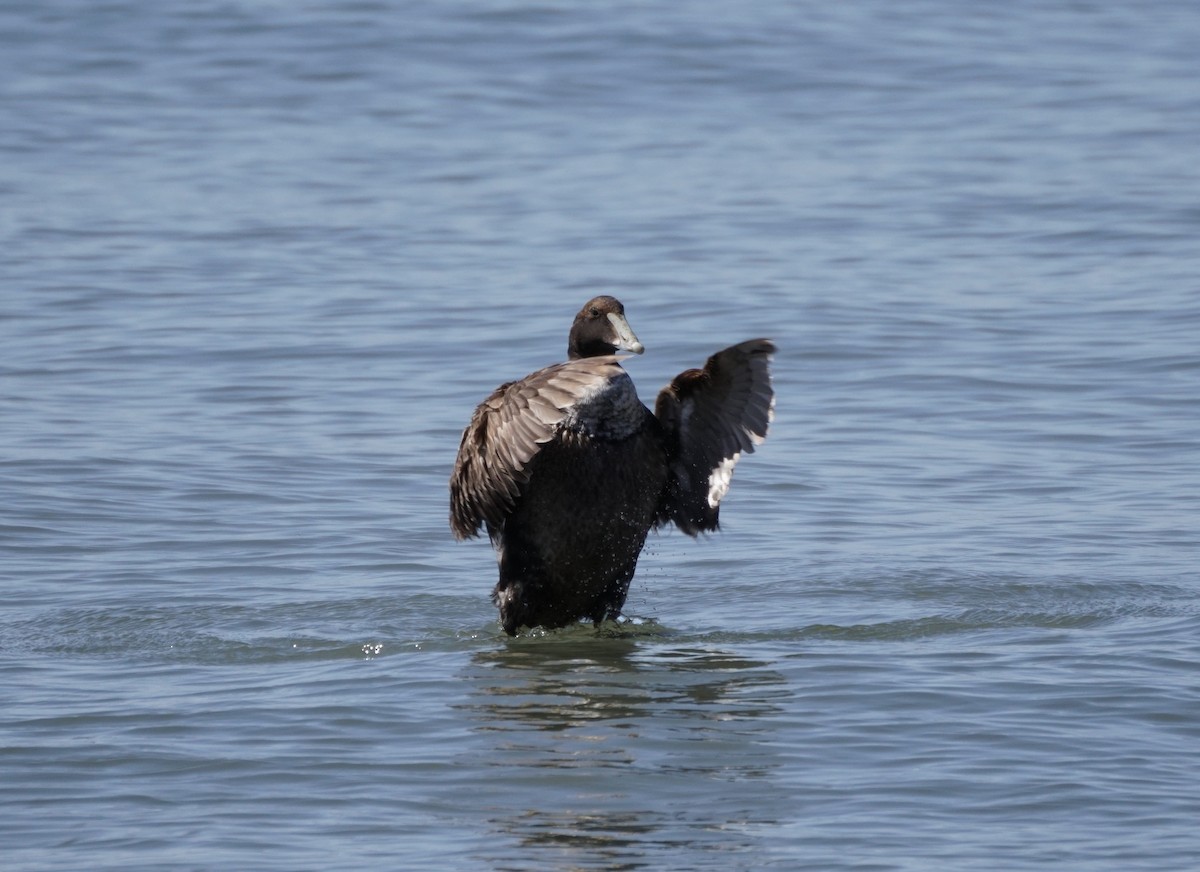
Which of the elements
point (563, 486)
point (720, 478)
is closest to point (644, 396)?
point (720, 478)

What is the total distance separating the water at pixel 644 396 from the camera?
18.7 ft

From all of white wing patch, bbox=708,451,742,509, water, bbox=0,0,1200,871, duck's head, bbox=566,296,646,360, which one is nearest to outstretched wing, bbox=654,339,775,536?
white wing patch, bbox=708,451,742,509

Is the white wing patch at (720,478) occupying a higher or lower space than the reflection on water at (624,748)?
higher

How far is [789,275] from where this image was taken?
15.7m

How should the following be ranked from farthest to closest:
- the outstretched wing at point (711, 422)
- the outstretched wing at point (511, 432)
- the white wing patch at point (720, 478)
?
the white wing patch at point (720, 478) → the outstretched wing at point (711, 422) → the outstretched wing at point (511, 432)

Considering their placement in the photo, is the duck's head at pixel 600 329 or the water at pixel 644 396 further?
the duck's head at pixel 600 329

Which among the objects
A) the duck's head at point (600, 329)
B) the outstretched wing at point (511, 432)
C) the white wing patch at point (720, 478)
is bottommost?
the white wing patch at point (720, 478)

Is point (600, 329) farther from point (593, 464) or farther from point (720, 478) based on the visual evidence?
point (720, 478)

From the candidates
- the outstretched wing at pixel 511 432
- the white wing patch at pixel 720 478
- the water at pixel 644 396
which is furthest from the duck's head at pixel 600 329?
the water at pixel 644 396

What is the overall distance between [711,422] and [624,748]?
5.73ft

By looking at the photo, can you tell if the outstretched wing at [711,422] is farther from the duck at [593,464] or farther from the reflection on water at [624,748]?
the reflection on water at [624,748]

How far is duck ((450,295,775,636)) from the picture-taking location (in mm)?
7145

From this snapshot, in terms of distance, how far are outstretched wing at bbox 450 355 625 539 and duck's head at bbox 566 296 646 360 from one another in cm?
13

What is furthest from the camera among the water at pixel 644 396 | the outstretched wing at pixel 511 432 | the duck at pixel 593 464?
the duck at pixel 593 464
